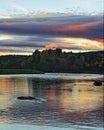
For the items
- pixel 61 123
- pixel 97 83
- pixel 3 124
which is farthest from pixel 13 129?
pixel 97 83

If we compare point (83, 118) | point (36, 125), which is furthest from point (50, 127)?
point (83, 118)

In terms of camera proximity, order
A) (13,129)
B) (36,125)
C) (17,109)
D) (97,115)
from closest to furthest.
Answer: (13,129)
(36,125)
(97,115)
(17,109)

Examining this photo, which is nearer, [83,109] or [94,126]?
[94,126]

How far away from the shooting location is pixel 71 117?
147 ft

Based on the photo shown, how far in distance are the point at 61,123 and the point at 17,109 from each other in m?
13.1

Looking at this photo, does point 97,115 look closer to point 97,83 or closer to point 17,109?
point 17,109

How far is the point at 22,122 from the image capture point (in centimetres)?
4012

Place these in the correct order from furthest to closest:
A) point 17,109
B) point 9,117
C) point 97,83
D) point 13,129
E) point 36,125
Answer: point 97,83 < point 17,109 < point 9,117 < point 36,125 < point 13,129

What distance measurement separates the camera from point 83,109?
176 ft

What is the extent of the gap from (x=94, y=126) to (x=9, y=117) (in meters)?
10.4

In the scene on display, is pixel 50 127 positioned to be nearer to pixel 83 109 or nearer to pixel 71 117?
pixel 71 117

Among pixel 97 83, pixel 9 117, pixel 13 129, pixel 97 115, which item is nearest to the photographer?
pixel 13 129

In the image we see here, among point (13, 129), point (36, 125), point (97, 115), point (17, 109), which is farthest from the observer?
point (17, 109)

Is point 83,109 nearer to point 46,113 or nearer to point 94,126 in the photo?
point 46,113
